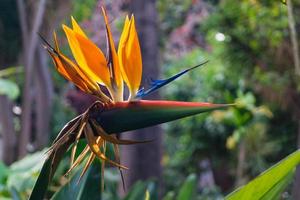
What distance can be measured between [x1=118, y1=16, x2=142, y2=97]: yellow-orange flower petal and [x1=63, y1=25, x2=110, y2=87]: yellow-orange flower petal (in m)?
Result: 0.03

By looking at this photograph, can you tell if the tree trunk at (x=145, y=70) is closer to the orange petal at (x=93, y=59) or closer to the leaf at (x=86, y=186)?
the leaf at (x=86, y=186)

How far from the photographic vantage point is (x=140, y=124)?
0.89 meters

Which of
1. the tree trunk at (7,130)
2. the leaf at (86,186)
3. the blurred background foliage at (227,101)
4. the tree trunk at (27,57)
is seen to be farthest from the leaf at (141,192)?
the tree trunk at (7,130)

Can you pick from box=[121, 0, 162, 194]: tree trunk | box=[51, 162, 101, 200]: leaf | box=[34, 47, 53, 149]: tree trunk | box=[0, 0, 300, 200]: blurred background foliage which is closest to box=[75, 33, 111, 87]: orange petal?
box=[51, 162, 101, 200]: leaf

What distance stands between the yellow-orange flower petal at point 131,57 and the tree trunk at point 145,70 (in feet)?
7.45

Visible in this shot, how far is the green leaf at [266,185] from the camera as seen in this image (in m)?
1.05

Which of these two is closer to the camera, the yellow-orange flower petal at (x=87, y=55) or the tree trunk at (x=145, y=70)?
the yellow-orange flower petal at (x=87, y=55)

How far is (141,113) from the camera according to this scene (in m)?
0.89

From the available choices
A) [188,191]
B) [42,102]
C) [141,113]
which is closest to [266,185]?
[141,113]

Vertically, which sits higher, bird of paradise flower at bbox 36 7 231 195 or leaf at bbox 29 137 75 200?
bird of paradise flower at bbox 36 7 231 195

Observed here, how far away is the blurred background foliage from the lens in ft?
9.35

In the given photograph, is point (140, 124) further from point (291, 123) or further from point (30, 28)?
point (30, 28)

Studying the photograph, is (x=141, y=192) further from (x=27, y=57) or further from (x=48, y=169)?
(x=27, y=57)

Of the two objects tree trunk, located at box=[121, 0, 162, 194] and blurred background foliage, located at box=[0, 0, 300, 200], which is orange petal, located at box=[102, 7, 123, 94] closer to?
blurred background foliage, located at box=[0, 0, 300, 200]
